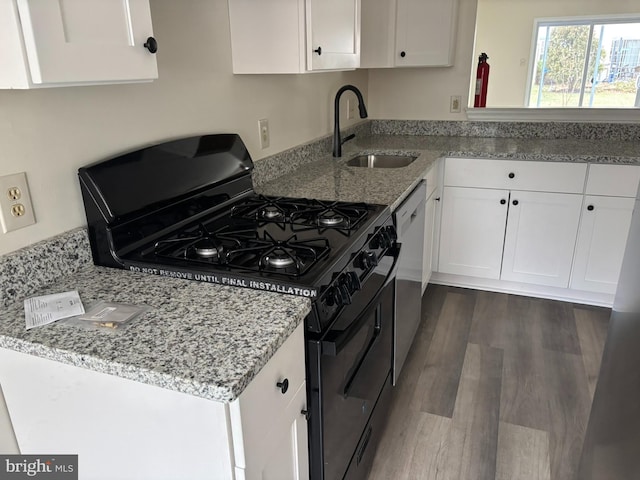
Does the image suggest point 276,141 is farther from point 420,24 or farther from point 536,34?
point 536,34

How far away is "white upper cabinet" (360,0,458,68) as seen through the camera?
284 cm

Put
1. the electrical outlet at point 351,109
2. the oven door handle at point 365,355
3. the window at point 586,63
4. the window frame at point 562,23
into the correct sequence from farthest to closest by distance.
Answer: the window at point 586,63
the window frame at point 562,23
the electrical outlet at point 351,109
the oven door handle at point 365,355

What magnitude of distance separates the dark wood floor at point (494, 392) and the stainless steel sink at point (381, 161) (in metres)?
0.83

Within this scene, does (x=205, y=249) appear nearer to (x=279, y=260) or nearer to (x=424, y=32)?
(x=279, y=260)

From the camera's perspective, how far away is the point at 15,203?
107cm

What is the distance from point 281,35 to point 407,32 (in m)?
1.42

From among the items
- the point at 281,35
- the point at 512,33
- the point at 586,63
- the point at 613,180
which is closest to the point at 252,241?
the point at 281,35

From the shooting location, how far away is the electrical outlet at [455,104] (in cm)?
321

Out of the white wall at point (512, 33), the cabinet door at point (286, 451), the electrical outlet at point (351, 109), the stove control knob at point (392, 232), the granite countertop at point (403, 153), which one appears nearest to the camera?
the cabinet door at point (286, 451)

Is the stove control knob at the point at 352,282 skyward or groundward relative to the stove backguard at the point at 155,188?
groundward

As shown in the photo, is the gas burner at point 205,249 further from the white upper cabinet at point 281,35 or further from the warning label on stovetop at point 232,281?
the white upper cabinet at point 281,35

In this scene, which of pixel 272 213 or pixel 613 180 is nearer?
pixel 272 213

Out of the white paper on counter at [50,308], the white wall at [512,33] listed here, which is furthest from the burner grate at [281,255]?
the white wall at [512,33]

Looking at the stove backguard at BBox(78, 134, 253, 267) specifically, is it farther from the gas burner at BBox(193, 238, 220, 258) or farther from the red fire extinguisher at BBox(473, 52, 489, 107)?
the red fire extinguisher at BBox(473, 52, 489, 107)
